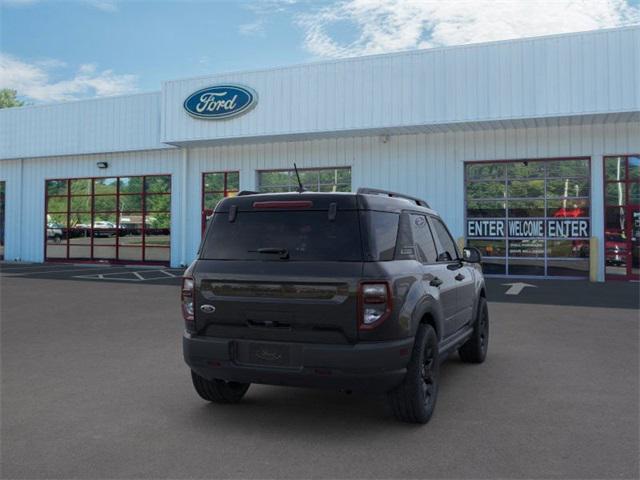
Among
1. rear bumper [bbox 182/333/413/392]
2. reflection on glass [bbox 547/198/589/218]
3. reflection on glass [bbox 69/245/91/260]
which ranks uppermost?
reflection on glass [bbox 547/198/589/218]

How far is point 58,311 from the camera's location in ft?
35.7

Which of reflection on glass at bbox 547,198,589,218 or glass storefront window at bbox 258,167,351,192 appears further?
glass storefront window at bbox 258,167,351,192

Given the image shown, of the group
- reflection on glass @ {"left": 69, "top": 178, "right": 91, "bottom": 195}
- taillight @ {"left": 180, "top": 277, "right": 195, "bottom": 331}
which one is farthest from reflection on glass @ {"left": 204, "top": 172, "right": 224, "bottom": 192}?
taillight @ {"left": 180, "top": 277, "right": 195, "bottom": 331}

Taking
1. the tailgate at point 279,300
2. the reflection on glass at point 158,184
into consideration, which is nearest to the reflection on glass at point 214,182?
the reflection on glass at point 158,184

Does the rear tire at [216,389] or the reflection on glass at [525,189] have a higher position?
the reflection on glass at [525,189]

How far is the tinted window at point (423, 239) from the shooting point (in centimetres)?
508

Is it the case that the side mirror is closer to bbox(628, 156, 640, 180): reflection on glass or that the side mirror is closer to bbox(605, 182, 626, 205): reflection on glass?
bbox(605, 182, 626, 205): reflection on glass

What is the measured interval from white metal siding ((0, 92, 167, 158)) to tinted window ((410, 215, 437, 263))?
1860cm

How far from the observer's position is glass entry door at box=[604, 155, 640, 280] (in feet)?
55.2

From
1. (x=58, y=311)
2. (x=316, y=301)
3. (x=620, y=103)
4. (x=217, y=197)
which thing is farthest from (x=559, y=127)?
(x=316, y=301)

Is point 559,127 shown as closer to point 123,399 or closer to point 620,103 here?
point 620,103

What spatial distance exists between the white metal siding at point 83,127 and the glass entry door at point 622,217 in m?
15.4

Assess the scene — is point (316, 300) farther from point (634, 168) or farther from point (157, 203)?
point (157, 203)

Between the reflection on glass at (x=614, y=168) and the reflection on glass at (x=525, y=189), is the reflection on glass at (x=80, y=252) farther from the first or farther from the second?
the reflection on glass at (x=614, y=168)
